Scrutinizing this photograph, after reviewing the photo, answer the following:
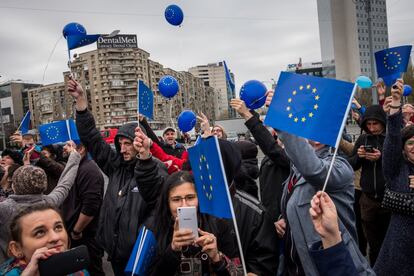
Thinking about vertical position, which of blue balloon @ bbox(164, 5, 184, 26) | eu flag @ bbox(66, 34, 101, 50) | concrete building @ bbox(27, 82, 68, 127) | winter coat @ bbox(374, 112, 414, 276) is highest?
concrete building @ bbox(27, 82, 68, 127)

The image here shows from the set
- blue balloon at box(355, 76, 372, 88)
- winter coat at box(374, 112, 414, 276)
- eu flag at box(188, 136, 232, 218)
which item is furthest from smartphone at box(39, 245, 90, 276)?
blue balloon at box(355, 76, 372, 88)

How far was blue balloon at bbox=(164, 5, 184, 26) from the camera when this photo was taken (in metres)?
6.25

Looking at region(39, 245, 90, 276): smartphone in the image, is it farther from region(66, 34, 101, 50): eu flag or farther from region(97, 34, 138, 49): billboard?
region(97, 34, 138, 49): billboard

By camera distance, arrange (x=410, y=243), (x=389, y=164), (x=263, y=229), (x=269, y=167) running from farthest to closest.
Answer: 1. (x=269, y=167)
2. (x=389, y=164)
3. (x=410, y=243)
4. (x=263, y=229)

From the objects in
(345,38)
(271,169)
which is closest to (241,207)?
(271,169)

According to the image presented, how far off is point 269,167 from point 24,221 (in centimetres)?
248

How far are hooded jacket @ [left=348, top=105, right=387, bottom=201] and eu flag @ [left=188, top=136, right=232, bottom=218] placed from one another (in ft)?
8.80

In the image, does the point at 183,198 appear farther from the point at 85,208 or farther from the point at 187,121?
the point at 187,121

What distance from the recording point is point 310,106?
1.96 meters

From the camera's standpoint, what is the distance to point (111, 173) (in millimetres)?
3840

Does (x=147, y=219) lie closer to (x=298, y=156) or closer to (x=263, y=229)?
(x=263, y=229)

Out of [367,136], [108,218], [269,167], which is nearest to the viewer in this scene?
[108,218]

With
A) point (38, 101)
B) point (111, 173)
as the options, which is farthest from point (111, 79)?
point (111, 173)

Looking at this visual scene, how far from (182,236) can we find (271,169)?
6.60ft
